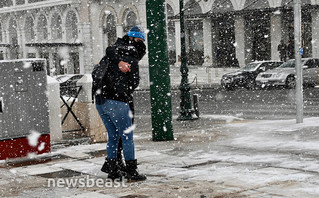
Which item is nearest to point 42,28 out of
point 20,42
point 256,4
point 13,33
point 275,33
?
point 20,42

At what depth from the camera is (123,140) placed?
6.29m

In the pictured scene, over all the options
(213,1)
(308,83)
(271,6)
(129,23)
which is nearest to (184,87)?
(308,83)

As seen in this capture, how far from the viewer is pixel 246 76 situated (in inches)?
1113

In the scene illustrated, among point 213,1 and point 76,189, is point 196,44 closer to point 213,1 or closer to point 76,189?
point 213,1

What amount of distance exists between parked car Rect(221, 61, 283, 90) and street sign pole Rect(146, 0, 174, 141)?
755 inches

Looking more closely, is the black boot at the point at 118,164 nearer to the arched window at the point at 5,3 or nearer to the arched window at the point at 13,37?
the arched window at the point at 13,37

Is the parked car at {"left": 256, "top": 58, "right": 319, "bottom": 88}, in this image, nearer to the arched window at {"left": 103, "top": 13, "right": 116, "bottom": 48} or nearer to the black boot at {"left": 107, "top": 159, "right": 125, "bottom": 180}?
the arched window at {"left": 103, "top": 13, "right": 116, "bottom": 48}

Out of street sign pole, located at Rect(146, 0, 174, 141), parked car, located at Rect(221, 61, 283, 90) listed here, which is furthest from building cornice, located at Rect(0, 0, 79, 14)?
street sign pole, located at Rect(146, 0, 174, 141)

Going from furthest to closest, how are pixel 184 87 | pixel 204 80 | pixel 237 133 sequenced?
1. pixel 204 80
2. pixel 184 87
3. pixel 237 133

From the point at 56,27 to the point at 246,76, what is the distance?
24894mm

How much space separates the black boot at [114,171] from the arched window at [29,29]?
4669cm

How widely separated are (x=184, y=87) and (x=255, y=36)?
22077mm

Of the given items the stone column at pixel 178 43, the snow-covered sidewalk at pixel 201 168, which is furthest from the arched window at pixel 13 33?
the snow-covered sidewalk at pixel 201 168

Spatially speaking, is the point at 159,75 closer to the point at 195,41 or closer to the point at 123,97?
the point at 123,97
